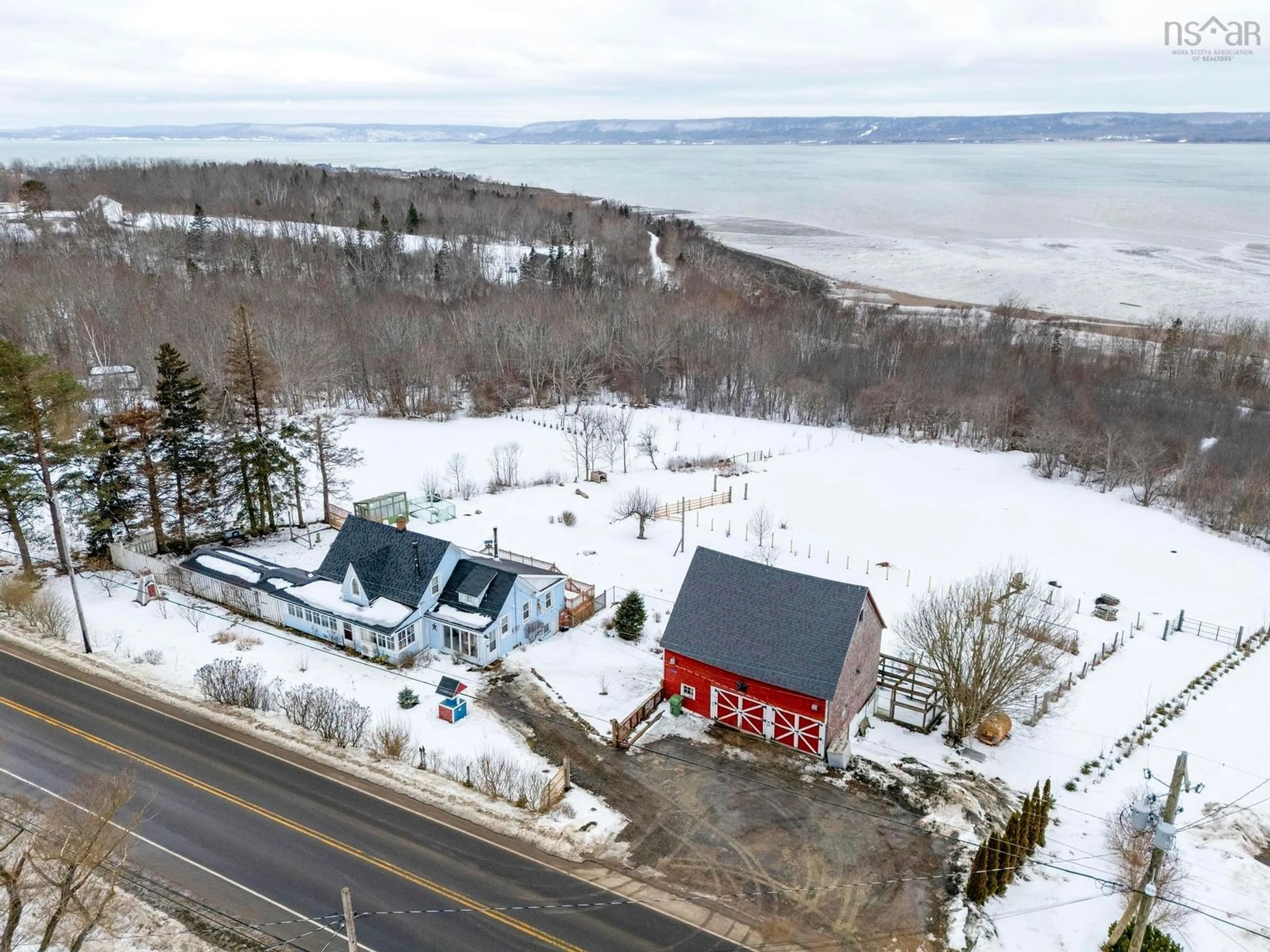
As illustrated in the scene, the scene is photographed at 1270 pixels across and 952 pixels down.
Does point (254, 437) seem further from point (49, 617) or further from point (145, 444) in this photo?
point (49, 617)

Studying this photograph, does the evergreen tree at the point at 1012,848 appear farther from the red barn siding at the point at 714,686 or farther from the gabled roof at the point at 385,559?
the gabled roof at the point at 385,559

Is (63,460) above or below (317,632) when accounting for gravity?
above

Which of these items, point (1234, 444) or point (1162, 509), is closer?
point (1162, 509)

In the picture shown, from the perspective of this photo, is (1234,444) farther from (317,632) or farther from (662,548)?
(317,632)

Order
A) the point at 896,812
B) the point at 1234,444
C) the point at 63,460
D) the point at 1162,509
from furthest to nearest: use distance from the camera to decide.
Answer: the point at 1234,444
the point at 1162,509
the point at 63,460
the point at 896,812

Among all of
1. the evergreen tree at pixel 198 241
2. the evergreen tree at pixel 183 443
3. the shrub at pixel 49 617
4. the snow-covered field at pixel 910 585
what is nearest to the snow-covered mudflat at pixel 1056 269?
the snow-covered field at pixel 910 585

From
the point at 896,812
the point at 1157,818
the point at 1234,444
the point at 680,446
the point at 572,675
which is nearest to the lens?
the point at 1157,818

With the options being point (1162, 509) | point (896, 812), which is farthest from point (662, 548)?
point (1162, 509)
